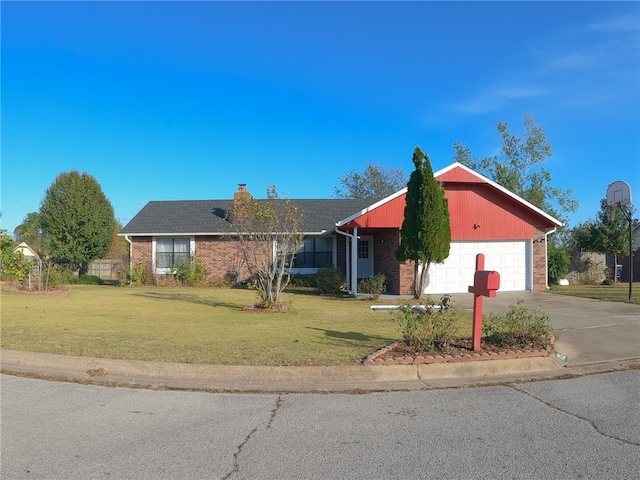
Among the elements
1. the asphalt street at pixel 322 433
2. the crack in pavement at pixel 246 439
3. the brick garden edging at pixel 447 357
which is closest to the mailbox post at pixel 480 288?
the brick garden edging at pixel 447 357

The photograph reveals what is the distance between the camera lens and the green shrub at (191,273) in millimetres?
24156

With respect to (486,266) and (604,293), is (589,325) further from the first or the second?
(604,293)

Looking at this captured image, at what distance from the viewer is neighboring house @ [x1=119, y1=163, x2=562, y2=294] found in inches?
762

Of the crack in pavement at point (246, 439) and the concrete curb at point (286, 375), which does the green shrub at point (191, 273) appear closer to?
the concrete curb at point (286, 375)

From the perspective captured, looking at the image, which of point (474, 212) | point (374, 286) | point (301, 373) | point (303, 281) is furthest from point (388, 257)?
point (301, 373)

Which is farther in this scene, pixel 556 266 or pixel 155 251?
pixel 155 251

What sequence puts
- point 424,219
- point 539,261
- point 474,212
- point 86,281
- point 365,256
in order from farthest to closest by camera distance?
point 86,281 → point 365,256 → point 539,261 → point 474,212 → point 424,219

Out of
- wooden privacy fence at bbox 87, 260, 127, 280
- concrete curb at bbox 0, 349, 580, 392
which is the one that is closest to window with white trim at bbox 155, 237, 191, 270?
wooden privacy fence at bbox 87, 260, 127, 280

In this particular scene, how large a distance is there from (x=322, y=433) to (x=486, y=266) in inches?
659

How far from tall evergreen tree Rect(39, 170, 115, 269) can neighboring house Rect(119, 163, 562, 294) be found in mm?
5938

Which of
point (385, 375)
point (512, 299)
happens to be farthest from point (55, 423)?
point (512, 299)

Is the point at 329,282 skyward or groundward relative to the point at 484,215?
groundward

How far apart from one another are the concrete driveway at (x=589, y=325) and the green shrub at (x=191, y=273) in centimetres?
1251

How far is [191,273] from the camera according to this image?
79.2 feet
